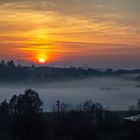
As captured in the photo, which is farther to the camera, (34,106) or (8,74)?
(8,74)

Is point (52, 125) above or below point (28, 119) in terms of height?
below

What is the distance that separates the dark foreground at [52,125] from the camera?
4006cm

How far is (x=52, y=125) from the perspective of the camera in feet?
139

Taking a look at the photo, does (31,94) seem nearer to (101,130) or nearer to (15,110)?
(15,110)

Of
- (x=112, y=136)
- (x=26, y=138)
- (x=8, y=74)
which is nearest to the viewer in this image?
(x=26, y=138)

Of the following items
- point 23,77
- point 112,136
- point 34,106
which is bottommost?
point 112,136

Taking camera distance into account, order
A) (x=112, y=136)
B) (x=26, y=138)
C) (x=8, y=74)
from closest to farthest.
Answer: (x=26, y=138)
(x=112, y=136)
(x=8, y=74)

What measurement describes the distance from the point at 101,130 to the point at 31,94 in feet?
25.5

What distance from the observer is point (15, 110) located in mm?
47969

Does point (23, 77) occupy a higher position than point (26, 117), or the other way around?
point (23, 77)

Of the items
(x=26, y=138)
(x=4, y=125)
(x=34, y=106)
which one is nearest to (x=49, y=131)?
(x=26, y=138)

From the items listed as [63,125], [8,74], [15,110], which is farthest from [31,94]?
[8,74]

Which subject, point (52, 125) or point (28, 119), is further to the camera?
point (52, 125)

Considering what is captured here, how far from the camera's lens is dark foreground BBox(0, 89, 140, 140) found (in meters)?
40.1
